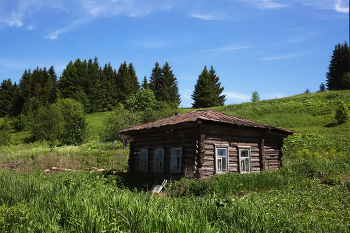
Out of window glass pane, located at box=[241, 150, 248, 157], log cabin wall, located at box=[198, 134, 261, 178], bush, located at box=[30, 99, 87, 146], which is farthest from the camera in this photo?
bush, located at box=[30, 99, 87, 146]

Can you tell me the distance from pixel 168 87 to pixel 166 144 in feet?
176

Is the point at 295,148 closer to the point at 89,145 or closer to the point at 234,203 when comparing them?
the point at 234,203

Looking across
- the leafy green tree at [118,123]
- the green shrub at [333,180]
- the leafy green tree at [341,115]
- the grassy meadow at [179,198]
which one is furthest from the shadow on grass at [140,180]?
the leafy green tree at [341,115]

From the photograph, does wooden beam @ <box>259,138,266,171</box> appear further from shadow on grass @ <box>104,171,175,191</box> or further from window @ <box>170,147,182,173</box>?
shadow on grass @ <box>104,171,175,191</box>

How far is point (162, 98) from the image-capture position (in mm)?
65062

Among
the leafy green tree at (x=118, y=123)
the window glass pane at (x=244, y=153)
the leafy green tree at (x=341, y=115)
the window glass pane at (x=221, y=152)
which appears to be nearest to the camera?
the window glass pane at (x=221, y=152)

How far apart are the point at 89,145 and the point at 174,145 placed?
75.8 feet

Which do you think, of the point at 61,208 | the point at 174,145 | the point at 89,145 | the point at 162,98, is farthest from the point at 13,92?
the point at 61,208

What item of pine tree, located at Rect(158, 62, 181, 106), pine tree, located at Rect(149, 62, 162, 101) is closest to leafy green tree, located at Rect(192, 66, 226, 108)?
pine tree, located at Rect(158, 62, 181, 106)

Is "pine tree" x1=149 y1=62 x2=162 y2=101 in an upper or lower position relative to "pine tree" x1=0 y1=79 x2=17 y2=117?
upper

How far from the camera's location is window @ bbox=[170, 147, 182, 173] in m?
13.4

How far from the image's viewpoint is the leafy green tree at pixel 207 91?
66250mm

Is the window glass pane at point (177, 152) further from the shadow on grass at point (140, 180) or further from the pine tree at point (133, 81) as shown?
the pine tree at point (133, 81)

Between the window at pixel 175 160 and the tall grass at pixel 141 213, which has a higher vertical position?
the window at pixel 175 160
